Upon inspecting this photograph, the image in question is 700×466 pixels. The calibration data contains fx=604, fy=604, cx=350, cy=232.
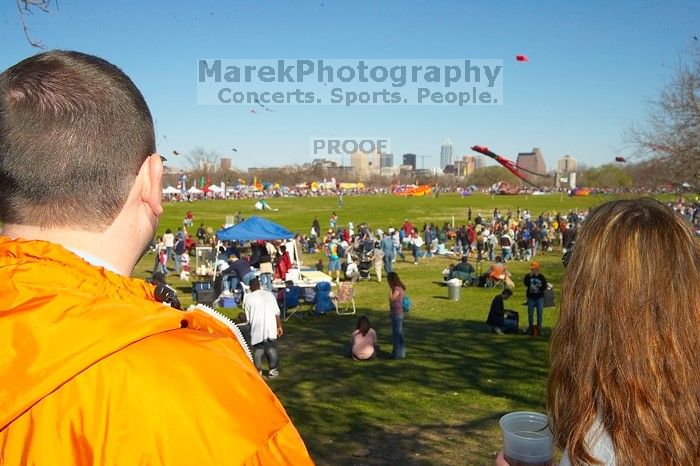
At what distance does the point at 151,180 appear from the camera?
4.45 feet

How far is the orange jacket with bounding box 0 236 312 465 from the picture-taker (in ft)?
3.17

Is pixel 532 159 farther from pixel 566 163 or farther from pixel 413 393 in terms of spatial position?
pixel 413 393

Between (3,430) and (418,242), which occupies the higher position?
(3,430)

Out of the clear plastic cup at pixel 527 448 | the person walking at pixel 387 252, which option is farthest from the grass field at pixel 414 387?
the person walking at pixel 387 252

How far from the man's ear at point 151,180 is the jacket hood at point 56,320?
0.24 meters

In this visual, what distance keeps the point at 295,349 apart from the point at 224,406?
11.2m

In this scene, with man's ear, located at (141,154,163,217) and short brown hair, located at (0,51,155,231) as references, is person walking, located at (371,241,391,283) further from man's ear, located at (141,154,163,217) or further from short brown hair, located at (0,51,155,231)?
short brown hair, located at (0,51,155,231)

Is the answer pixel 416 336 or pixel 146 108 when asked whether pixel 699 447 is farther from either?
pixel 416 336

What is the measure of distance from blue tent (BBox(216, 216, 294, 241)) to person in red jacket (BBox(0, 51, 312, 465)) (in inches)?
662

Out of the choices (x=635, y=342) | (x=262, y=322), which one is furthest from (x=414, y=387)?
(x=635, y=342)

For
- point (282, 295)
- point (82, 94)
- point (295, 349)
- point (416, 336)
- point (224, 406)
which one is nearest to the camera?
point (224, 406)

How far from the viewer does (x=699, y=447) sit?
1.62 metres

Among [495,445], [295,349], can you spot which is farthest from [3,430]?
[295,349]

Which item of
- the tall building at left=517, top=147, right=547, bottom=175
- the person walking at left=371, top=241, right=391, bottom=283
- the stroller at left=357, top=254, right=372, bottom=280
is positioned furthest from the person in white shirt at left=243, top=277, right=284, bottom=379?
the tall building at left=517, top=147, right=547, bottom=175
